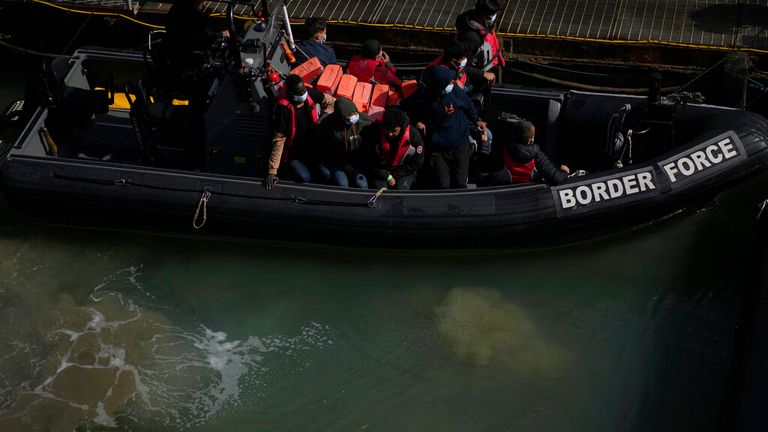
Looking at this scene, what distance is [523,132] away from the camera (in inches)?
287

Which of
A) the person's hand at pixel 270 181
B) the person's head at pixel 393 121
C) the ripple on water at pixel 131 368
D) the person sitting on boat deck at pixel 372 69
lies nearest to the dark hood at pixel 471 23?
the person sitting on boat deck at pixel 372 69

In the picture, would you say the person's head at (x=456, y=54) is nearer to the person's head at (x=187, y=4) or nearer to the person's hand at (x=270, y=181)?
the person's hand at (x=270, y=181)

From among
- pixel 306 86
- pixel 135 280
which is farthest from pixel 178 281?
pixel 306 86

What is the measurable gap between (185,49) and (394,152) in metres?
1.90

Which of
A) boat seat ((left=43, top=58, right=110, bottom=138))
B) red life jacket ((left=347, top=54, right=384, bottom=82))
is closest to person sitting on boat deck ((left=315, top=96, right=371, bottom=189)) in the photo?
red life jacket ((left=347, top=54, right=384, bottom=82))

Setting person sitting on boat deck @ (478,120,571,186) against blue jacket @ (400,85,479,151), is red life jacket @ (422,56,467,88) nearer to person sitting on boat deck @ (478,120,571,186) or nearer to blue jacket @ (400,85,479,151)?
blue jacket @ (400,85,479,151)

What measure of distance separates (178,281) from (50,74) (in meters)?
2.08

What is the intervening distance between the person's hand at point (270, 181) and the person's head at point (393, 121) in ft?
3.13

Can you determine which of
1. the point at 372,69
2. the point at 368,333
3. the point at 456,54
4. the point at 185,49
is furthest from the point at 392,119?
the point at 185,49

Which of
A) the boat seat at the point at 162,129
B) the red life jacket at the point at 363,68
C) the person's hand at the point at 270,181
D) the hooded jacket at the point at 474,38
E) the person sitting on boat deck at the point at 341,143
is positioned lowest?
the boat seat at the point at 162,129

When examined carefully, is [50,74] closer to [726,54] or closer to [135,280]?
[135,280]

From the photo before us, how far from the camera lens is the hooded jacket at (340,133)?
7.23 metres

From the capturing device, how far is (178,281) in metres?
7.73

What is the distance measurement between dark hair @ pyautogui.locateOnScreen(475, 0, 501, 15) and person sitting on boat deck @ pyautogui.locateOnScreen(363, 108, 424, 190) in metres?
1.27
